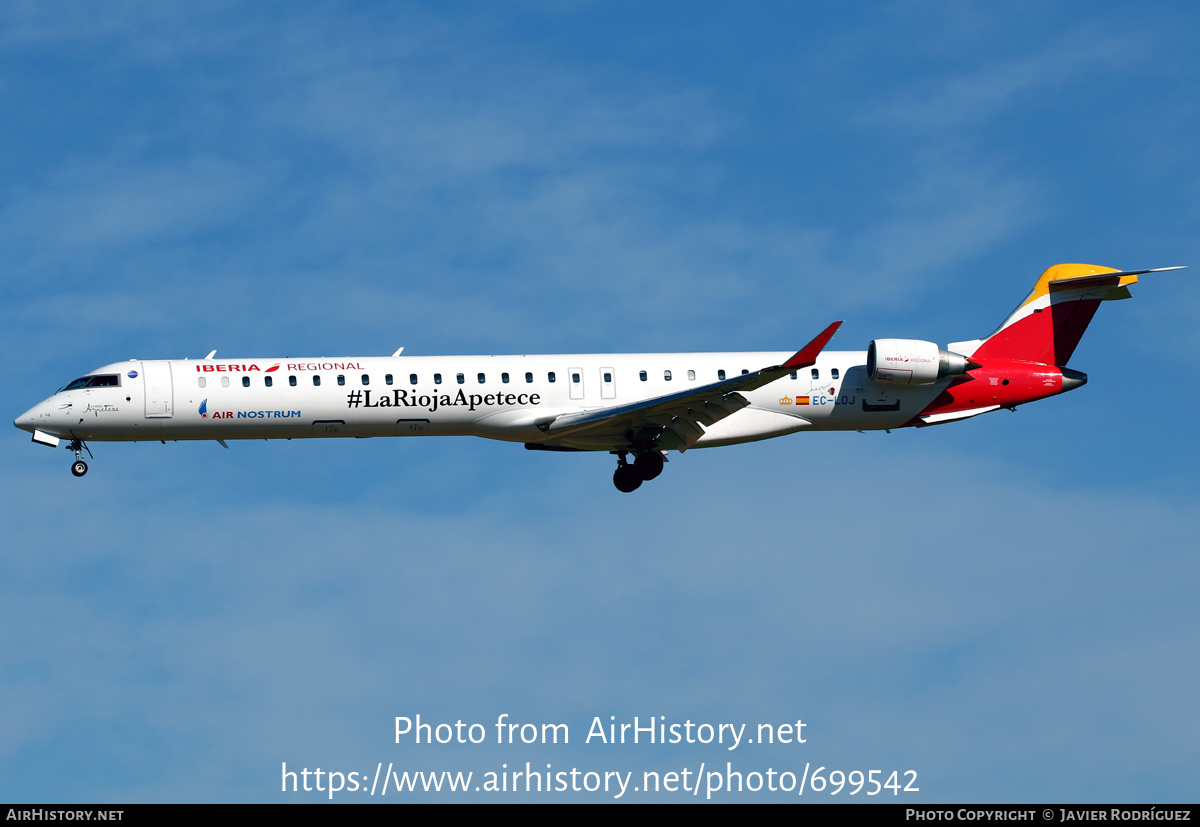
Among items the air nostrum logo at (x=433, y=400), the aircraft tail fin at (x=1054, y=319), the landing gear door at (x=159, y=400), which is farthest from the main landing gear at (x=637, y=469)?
the landing gear door at (x=159, y=400)

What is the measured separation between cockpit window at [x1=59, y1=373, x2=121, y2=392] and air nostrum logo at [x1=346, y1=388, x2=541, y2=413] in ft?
18.7

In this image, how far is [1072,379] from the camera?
124ft

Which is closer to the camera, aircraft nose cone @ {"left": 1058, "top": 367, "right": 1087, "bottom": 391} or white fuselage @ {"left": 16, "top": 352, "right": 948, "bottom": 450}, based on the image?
white fuselage @ {"left": 16, "top": 352, "right": 948, "bottom": 450}

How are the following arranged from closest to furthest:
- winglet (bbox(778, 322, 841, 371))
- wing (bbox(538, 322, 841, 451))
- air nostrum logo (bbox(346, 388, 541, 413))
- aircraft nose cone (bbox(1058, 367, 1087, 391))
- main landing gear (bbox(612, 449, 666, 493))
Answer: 1. winglet (bbox(778, 322, 841, 371))
2. wing (bbox(538, 322, 841, 451))
3. air nostrum logo (bbox(346, 388, 541, 413))
4. main landing gear (bbox(612, 449, 666, 493))
5. aircraft nose cone (bbox(1058, 367, 1087, 391))

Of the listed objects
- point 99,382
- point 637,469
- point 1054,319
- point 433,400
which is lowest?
point 637,469

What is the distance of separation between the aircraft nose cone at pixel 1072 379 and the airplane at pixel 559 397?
77mm

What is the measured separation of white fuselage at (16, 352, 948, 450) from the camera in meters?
33.8

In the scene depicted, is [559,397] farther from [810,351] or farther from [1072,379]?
[1072,379]

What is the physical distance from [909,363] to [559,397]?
29.7 feet

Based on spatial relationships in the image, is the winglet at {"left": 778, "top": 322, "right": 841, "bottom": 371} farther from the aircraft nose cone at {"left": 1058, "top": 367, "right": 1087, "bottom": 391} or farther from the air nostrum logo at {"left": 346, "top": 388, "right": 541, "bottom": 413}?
the aircraft nose cone at {"left": 1058, "top": 367, "right": 1087, "bottom": 391}

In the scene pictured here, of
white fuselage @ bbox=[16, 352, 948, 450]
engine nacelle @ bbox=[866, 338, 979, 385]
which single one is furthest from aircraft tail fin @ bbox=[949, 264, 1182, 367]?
white fuselage @ bbox=[16, 352, 948, 450]

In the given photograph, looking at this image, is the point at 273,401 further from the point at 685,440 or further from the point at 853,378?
the point at 853,378

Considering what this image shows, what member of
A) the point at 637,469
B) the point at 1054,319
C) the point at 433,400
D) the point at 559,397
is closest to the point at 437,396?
the point at 433,400
